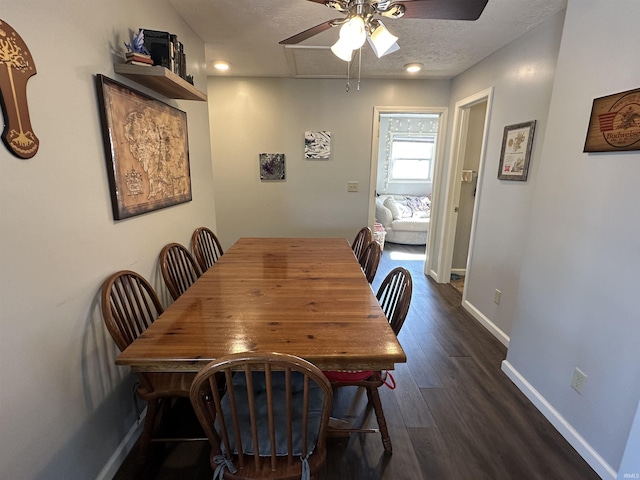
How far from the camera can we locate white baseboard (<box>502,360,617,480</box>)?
4.56 ft

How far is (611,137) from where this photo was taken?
4.44 ft

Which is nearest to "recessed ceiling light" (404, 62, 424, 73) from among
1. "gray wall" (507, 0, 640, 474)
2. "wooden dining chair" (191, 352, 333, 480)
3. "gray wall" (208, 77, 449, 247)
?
"gray wall" (208, 77, 449, 247)

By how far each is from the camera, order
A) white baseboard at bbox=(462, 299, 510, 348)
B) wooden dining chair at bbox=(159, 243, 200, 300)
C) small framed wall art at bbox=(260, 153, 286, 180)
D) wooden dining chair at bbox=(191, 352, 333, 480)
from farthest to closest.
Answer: small framed wall art at bbox=(260, 153, 286, 180)
white baseboard at bbox=(462, 299, 510, 348)
wooden dining chair at bbox=(159, 243, 200, 300)
wooden dining chair at bbox=(191, 352, 333, 480)

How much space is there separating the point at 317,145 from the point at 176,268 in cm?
233

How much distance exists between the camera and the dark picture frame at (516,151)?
219 cm

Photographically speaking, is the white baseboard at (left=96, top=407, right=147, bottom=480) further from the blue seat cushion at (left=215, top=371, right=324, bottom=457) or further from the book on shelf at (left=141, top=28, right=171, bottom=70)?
the book on shelf at (left=141, top=28, right=171, bottom=70)

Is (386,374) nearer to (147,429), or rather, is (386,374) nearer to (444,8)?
(147,429)

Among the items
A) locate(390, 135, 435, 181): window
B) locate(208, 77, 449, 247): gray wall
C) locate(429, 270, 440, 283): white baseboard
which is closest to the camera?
locate(208, 77, 449, 247): gray wall

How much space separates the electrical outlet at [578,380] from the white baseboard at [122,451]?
7.49 ft

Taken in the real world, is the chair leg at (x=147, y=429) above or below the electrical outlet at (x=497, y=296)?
below

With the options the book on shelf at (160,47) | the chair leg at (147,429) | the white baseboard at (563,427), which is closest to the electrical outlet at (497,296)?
the white baseboard at (563,427)

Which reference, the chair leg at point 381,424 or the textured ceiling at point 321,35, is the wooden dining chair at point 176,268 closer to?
the chair leg at point 381,424

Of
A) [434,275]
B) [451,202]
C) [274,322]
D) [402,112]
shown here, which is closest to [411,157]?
[402,112]

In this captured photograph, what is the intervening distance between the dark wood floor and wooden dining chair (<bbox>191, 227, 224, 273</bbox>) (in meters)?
1.00
